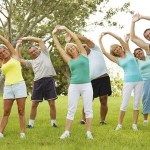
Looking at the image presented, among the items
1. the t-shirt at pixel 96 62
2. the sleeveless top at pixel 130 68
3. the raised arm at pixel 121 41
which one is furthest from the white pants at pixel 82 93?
the t-shirt at pixel 96 62

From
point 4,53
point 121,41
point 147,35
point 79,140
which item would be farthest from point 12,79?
point 147,35

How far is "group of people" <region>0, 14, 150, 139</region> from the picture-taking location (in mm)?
9055

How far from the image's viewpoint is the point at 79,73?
9008mm

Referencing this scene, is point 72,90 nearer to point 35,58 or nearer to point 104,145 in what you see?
point 104,145

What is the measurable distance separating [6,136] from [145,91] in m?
3.99

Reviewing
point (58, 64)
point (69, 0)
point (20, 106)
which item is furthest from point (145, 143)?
point (58, 64)

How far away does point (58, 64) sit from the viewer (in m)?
51.9

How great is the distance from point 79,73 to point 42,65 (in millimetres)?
2347

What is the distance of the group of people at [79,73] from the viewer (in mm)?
9055

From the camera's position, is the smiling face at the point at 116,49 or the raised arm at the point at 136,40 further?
the smiling face at the point at 116,49

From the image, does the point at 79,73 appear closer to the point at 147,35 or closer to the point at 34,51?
the point at 147,35

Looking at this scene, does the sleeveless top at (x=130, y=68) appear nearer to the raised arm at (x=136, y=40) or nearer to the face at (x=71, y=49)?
the raised arm at (x=136, y=40)

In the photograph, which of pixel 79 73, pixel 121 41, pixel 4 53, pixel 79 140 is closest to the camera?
pixel 79 140

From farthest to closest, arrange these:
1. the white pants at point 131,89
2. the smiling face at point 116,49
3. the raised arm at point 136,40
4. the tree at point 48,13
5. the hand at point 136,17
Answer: the tree at point 48,13
the smiling face at point 116,49
the white pants at point 131,89
the raised arm at point 136,40
the hand at point 136,17
